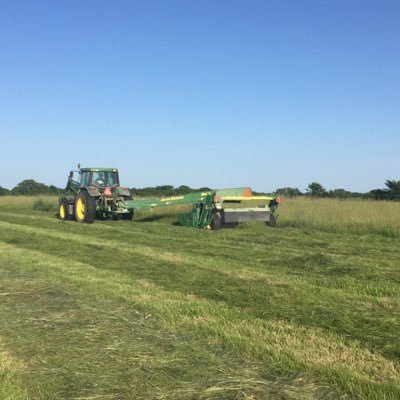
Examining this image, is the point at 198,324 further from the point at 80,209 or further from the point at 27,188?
the point at 27,188

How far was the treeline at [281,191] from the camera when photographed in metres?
28.4

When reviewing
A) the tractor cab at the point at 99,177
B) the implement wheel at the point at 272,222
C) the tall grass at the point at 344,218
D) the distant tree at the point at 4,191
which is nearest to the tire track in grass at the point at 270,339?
the tall grass at the point at 344,218

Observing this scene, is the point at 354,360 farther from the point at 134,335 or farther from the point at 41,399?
the point at 41,399

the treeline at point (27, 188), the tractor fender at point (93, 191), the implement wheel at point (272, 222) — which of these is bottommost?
the implement wheel at point (272, 222)

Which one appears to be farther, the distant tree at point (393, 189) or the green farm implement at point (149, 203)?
the distant tree at point (393, 189)

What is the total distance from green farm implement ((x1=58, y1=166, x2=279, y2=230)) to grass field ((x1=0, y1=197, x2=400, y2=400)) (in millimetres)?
4998

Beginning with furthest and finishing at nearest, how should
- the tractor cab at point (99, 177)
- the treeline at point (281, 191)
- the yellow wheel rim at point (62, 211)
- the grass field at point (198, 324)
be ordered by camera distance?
the treeline at point (281, 191) < the yellow wheel rim at point (62, 211) < the tractor cab at point (99, 177) < the grass field at point (198, 324)

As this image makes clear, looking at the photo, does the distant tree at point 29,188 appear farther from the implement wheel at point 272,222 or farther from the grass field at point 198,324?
the grass field at point 198,324

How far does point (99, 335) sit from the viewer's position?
13.4 feet

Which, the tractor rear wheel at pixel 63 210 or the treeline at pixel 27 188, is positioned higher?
the treeline at pixel 27 188

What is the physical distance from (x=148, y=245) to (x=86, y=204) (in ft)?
23.5

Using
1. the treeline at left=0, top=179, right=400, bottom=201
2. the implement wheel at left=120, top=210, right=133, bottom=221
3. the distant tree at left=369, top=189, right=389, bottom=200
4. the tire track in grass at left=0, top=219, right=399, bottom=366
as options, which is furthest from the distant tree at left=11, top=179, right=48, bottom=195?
the tire track in grass at left=0, top=219, right=399, bottom=366

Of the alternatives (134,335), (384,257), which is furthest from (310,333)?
(384,257)

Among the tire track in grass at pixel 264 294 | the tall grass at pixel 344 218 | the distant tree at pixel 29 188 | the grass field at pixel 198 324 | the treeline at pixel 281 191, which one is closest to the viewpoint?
the grass field at pixel 198 324
